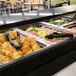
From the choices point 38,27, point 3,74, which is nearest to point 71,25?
point 38,27

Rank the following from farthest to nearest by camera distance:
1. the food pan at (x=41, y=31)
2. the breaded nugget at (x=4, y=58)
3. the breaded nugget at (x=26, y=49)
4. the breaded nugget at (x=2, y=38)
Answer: the food pan at (x=41, y=31), the breaded nugget at (x=2, y=38), the breaded nugget at (x=26, y=49), the breaded nugget at (x=4, y=58)

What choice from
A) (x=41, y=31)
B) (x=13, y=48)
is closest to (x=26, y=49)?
(x=13, y=48)

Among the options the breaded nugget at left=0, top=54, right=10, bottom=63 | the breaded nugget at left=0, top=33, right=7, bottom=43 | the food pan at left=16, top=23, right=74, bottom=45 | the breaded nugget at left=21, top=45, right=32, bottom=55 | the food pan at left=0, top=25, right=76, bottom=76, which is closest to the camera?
the food pan at left=0, top=25, right=76, bottom=76

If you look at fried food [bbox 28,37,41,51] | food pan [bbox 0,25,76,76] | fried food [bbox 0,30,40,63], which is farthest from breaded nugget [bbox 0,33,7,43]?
food pan [bbox 0,25,76,76]

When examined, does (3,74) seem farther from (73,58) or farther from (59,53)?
(73,58)

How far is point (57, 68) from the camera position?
64.9 inches

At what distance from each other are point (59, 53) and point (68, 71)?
337mm

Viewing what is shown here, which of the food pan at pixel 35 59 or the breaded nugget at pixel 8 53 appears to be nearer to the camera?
the food pan at pixel 35 59

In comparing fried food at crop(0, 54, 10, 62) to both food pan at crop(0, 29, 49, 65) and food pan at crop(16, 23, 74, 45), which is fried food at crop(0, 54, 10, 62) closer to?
food pan at crop(0, 29, 49, 65)

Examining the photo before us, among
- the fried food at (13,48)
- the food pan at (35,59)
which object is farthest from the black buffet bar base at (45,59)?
the fried food at (13,48)

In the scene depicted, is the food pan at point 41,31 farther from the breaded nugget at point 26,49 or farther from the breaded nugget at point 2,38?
the breaded nugget at point 2,38

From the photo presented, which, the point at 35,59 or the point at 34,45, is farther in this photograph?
the point at 34,45

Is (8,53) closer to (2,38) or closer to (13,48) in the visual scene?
(13,48)

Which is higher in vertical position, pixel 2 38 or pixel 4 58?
pixel 2 38
